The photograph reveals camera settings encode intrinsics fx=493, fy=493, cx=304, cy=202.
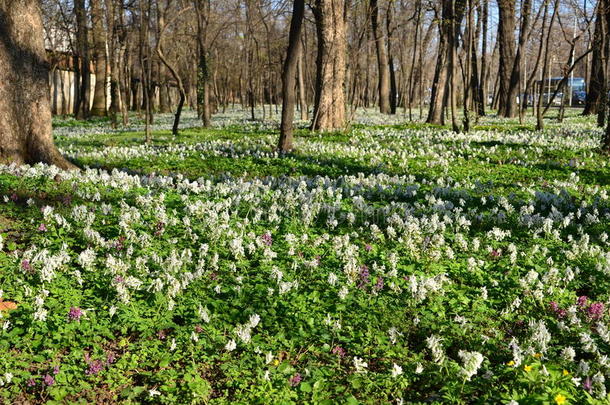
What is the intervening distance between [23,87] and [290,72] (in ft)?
19.5

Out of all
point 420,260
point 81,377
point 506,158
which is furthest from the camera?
point 506,158

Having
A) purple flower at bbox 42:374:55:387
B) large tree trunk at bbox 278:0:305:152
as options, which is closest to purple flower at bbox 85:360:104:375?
purple flower at bbox 42:374:55:387

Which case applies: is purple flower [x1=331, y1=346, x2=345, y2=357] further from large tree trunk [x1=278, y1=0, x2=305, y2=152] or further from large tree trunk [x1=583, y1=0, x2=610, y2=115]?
large tree trunk [x1=583, y1=0, x2=610, y2=115]

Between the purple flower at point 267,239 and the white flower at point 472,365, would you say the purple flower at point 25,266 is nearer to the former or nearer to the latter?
the purple flower at point 267,239

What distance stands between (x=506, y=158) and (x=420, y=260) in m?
7.14

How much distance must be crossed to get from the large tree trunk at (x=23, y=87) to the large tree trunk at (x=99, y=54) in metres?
20.0

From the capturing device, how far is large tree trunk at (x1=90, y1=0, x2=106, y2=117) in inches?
1147

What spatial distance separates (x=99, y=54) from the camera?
33031 millimetres

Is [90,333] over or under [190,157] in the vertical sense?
under

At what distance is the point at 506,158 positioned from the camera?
11977 mm

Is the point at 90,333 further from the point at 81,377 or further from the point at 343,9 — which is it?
the point at 343,9

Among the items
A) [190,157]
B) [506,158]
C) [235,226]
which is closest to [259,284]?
[235,226]

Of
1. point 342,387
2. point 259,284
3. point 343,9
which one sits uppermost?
point 343,9

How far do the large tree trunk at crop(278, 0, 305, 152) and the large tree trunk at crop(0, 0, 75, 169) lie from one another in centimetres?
536
